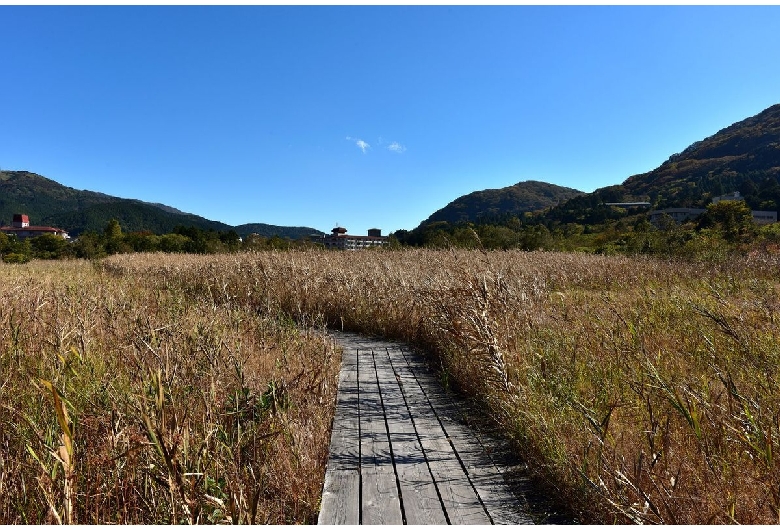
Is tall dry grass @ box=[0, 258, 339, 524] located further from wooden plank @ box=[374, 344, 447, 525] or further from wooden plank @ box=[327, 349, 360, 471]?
wooden plank @ box=[374, 344, 447, 525]

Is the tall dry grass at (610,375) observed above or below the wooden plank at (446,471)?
above

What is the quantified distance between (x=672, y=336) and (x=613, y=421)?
2.93 meters

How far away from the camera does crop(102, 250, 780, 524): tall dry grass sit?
7.13 ft

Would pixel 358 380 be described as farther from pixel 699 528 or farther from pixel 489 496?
pixel 699 528

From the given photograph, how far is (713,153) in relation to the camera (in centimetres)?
15588

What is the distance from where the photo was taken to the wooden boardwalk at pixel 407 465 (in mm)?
2580

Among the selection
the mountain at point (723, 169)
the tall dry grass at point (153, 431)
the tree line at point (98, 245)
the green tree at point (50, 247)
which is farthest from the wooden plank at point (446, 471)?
the mountain at point (723, 169)

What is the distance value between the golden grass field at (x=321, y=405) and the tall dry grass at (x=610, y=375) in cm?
2

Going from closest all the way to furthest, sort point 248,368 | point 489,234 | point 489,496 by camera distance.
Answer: point 489,496
point 248,368
point 489,234

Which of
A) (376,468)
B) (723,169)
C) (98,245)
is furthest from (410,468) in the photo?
(723,169)

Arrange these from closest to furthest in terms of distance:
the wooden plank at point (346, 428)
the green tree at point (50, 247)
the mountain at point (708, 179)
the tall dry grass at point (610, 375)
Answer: the tall dry grass at point (610, 375), the wooden plank at point (346, 428), the green tree at point (50, 247), the mountain at point (708, 179)

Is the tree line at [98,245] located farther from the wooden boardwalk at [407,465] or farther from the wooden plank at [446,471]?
the wooden plank at [446,471]

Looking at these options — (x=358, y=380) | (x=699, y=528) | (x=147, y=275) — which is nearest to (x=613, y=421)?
(x=699, y=528)

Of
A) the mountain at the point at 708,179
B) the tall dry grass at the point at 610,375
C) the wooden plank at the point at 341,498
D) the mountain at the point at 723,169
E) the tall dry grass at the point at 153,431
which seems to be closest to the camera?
the tall dry grass at the point at 153,431
